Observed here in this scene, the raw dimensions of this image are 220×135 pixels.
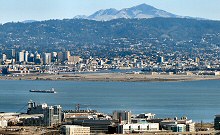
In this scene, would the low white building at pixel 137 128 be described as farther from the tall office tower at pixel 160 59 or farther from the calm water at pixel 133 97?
the tall office tower at pixel 160 59

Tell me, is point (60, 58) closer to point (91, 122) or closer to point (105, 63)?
point (105, 63)

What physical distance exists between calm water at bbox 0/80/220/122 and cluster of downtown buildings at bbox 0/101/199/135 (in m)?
4.26

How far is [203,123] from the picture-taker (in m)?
43.6

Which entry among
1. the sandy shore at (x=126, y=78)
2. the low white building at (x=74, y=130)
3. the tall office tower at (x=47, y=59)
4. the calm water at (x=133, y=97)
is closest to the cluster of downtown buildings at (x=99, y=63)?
the tall office tower at (x=47, y=59)

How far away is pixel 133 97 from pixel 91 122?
23.9m

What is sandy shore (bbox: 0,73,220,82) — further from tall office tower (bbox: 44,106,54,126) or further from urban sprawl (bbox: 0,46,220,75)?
tall office tower (bbox: 44,106,54,126)

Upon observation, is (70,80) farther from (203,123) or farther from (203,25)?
(203,25)

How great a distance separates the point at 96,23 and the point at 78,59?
175ft

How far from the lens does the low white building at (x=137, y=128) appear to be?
3884 centimetres

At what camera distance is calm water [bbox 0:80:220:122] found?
175ft

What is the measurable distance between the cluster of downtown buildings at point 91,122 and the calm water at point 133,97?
426 centimetres

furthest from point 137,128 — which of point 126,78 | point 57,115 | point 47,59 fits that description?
point 47,59

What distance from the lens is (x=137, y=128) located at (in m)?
39.6

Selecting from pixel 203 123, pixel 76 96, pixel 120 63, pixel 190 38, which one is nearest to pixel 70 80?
pixel 76 96
